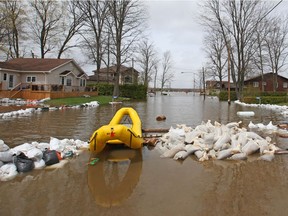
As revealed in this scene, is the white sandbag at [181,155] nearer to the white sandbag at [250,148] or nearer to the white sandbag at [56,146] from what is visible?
the white sandbag at [250,148]

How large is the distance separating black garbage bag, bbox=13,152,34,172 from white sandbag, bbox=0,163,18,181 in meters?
0.08

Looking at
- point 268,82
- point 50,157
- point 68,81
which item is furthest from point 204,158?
point 268,82

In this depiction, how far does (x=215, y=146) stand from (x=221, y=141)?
0.71 ft

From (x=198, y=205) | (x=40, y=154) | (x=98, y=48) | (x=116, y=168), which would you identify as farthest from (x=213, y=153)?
(x=98, y=48)

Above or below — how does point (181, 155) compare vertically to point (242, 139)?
below

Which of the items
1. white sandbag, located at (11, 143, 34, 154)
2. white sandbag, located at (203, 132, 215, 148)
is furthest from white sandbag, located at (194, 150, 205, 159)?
white sandbag, located at (11, 143, 34, 154)

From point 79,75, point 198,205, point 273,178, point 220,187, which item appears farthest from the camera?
point 79,75

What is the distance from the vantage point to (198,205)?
407 cm

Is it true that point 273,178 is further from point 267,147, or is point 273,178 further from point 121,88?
point 121,88

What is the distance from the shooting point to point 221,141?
7.18m

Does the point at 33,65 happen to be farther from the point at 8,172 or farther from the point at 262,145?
the point at 262,145

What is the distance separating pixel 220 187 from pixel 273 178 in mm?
1254

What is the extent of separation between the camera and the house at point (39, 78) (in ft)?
86.0

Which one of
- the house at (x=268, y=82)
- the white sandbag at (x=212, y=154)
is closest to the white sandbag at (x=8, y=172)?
the white sandbag at (x=212, y=154)
